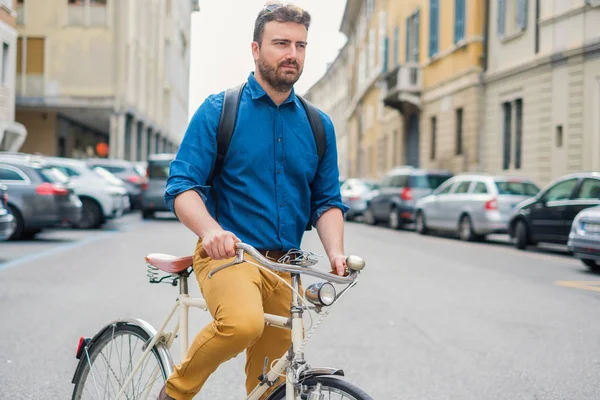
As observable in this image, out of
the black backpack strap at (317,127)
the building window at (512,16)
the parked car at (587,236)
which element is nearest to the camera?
the black backpack strap at (317,127)

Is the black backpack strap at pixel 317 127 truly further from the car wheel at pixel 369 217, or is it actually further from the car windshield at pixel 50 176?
the car wheel at pixel 369 217

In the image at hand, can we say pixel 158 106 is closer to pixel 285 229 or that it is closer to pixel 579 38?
pixel 579 38

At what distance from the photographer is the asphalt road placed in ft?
17.9

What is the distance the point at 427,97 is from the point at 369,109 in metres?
17.2

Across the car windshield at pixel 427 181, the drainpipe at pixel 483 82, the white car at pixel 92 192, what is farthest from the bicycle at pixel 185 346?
the drainpipe at pixel 483 82

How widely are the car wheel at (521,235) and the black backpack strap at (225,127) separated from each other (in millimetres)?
14247

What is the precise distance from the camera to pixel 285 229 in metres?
3.08

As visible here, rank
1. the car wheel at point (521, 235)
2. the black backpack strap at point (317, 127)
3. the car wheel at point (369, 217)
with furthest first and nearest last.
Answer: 1. the car wheel at point (369, 217)
2. the car wheel at point (521, 235)
3. the black backpack strap at point (317, 127)

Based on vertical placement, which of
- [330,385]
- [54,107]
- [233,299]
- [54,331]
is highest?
[54,107]

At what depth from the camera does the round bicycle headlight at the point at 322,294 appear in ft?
8.80

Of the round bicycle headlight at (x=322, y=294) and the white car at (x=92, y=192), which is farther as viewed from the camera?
the white car at (x=92, y=192)

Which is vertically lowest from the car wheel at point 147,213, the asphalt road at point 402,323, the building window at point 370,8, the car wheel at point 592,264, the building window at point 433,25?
the asphalt road at point 402,323

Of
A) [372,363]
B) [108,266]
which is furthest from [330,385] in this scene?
[108,266]

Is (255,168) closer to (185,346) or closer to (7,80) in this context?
(185,346)
